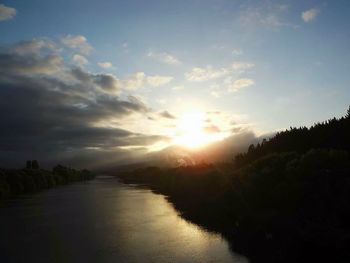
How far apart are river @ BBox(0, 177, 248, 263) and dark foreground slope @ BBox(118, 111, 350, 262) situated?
472 centimetres

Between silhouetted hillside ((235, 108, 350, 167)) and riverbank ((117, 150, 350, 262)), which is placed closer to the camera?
riverbank ((117, 150, 350, 262))

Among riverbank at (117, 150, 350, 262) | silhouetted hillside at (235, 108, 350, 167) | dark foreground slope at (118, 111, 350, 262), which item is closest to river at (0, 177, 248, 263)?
riverbank at (117, 150, 350, 262)

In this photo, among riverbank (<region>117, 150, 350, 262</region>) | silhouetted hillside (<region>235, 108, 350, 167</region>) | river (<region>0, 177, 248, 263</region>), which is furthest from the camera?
silhouetted hillside (<region>235, 108, 350, 167</region>)

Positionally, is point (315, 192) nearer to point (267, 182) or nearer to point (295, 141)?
point (267, 182)

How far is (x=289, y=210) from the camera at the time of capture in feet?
188

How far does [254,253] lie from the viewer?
45812 mm

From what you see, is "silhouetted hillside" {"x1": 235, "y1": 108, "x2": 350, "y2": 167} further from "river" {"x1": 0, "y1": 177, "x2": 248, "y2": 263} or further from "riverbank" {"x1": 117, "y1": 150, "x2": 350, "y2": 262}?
"river" {"x1": 0, "y1": 177, "x2": 248, "y2": 263}

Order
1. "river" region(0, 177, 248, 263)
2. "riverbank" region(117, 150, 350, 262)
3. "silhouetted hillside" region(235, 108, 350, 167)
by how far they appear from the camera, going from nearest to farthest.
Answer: "riverbank" region(117, 150, 350, 262) → "river" region(0, 177, 248, 263) → "silhouetted hillside" region(235, 108, 350, 167)

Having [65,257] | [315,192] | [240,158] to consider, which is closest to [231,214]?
[315,192]

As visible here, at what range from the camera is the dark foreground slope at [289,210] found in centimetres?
4453

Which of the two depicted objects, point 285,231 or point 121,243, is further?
point 121,243

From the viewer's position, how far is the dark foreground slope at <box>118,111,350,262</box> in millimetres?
44531

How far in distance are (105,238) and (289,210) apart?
2838 centimetres

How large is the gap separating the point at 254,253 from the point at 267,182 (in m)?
24.3
